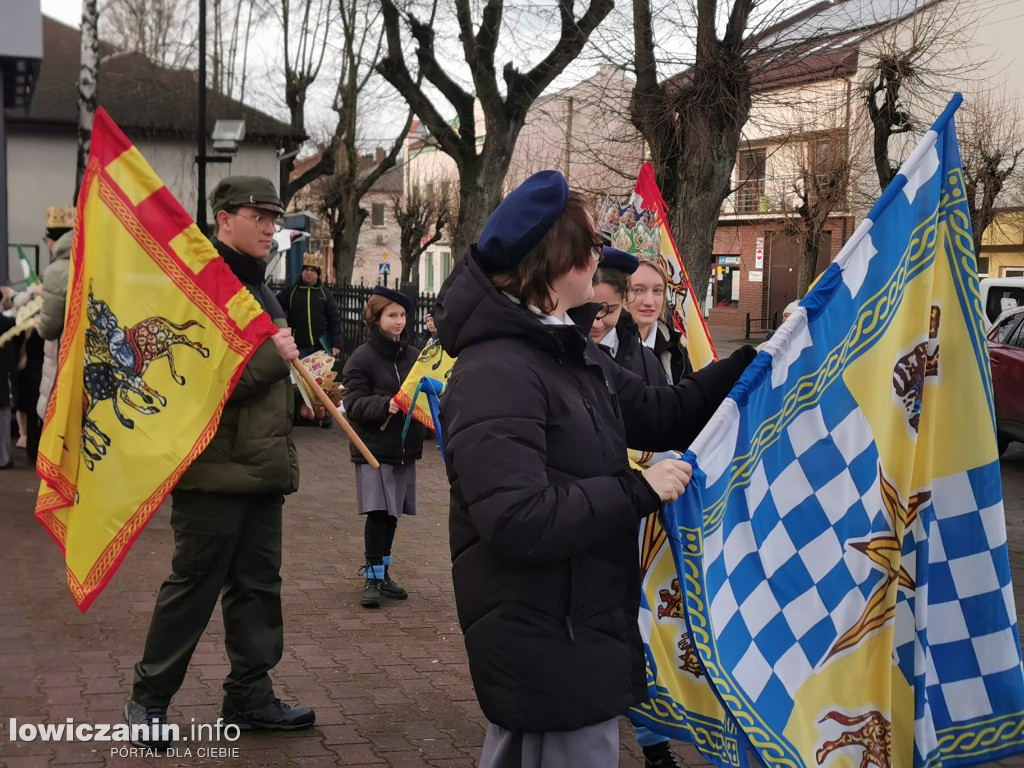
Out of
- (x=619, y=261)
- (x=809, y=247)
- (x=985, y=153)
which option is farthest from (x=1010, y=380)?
(x=809, y=247)

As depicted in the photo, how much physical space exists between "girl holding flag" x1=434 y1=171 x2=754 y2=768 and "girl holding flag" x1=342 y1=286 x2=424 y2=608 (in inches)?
155

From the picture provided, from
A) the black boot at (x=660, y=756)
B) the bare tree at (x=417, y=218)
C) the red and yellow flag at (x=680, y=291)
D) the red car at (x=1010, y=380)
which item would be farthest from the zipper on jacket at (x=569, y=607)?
the bare tree at (x=417, y=218)

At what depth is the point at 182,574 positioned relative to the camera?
4406 millimetres

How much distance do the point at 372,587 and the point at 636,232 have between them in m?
2.47

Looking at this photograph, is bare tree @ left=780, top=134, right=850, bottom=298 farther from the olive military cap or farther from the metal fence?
the olive military cap

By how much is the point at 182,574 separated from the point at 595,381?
7.27 ft

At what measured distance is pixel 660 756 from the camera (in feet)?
13.8

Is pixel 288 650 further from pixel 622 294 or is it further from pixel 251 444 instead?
pixel 622 294

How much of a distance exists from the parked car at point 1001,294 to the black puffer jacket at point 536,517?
14.9 m

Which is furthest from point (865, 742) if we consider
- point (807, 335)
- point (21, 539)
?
point (21, 539)

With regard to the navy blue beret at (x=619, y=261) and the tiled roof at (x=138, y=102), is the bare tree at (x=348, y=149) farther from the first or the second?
the navy blue beret at (x=619, y=261)

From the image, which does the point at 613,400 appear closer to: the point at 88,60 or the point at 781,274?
the point at 88,60

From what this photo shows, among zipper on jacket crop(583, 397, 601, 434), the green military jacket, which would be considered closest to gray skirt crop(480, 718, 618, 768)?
zipper on jacket crop(583, 397, 601, 434)

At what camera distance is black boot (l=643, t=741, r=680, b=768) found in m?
4.18
